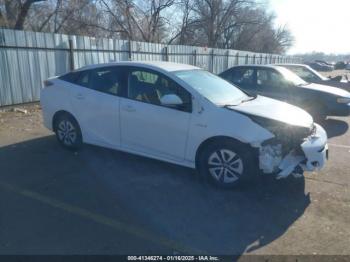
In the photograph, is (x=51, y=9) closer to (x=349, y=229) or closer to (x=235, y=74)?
(x=235, y=74)

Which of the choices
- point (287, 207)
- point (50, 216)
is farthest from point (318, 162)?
point (50, 216)

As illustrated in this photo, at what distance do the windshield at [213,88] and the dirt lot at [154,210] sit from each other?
1203mm

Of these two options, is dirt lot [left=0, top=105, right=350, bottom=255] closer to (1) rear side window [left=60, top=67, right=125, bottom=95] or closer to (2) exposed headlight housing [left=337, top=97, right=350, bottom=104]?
(1) rear side window [left=60, top=67, right=125, bottom=95]

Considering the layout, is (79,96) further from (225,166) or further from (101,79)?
(225,166)

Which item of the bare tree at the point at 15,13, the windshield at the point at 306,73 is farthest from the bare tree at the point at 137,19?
the windshield at the point at 306,73

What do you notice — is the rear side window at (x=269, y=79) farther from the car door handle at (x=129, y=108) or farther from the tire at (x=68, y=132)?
the tire at (x=68, y=132)

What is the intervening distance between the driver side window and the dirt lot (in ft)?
3.58

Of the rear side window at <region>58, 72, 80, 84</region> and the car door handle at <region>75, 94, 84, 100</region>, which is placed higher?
the rear side window at <region>58, 72, 80, 84</region>

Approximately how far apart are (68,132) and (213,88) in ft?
8.89

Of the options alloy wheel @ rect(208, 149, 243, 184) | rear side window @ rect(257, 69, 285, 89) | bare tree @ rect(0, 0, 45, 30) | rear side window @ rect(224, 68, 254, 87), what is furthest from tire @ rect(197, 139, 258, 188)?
bare tree @ rect(0, 0, 45, 30)

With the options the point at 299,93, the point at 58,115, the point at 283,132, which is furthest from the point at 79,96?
the point at 299,93

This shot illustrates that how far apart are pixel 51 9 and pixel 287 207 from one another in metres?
25.8

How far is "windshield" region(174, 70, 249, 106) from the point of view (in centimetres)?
474

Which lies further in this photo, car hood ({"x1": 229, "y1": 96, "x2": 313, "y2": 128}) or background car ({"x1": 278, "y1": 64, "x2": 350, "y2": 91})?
background car ({"x1": 278, "y1": 64, "x2": 350, "y2": 91})
